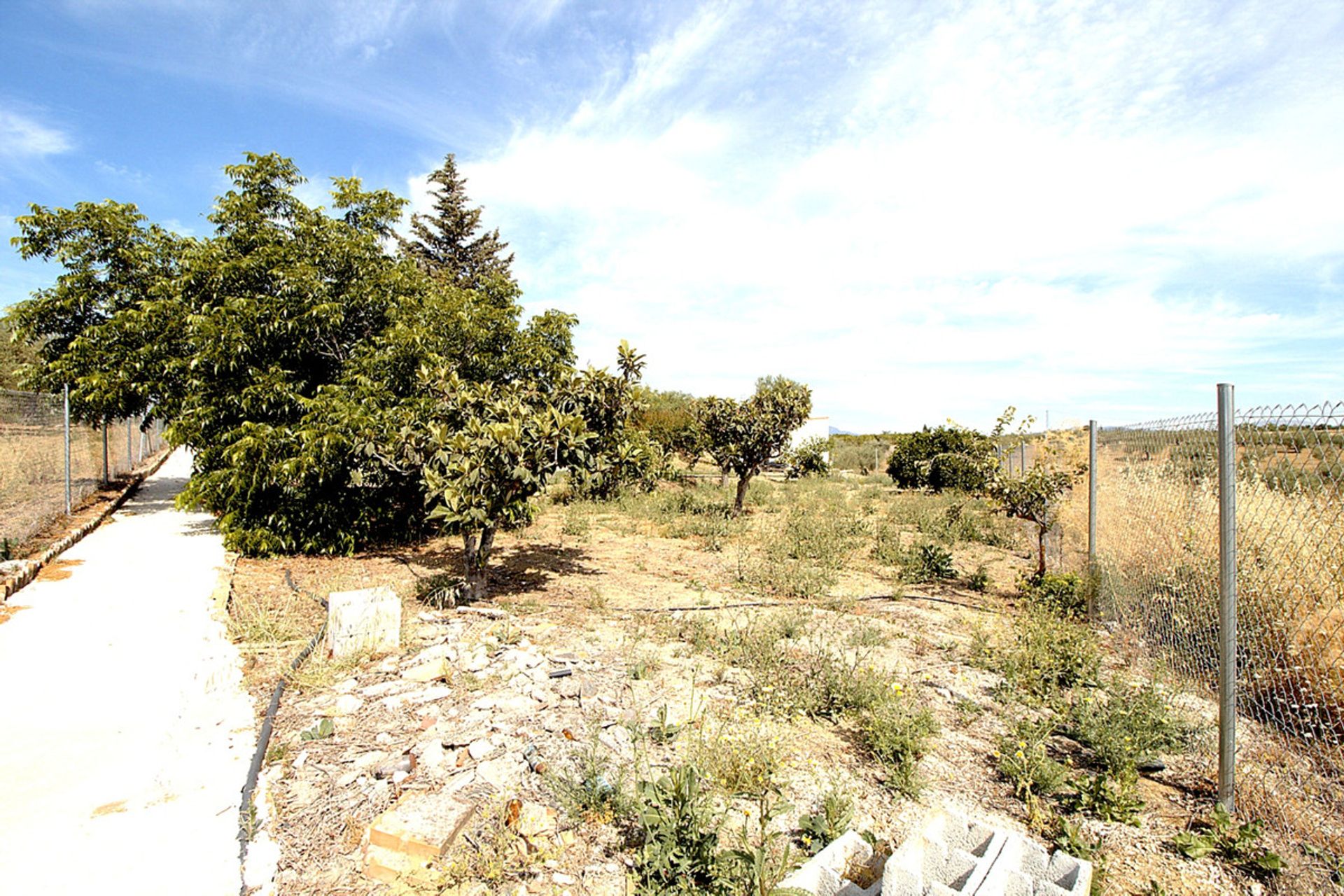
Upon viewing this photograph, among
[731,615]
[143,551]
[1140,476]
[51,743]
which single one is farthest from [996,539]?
[143,551]

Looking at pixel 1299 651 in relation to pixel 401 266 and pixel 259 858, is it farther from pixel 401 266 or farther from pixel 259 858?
pixel 401 266

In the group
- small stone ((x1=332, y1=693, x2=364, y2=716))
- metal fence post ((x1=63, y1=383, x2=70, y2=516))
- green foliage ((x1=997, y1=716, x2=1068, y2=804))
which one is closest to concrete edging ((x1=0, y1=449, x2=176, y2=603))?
metal fence post ((x1=63, y1=383, x2=70, y2=516))

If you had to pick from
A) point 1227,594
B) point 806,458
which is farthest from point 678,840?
point 806,458

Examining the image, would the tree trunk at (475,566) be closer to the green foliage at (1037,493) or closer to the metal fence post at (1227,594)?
the metal fence post at (1227,594)

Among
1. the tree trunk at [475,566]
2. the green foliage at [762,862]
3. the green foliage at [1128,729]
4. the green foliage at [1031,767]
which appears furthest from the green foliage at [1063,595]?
the tree trunk at [475,566]

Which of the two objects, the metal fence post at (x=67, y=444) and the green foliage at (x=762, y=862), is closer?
the green foliage at (x=762, y=862)

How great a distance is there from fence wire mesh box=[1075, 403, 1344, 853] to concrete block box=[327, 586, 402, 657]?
5.49m

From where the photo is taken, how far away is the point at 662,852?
8.81ft

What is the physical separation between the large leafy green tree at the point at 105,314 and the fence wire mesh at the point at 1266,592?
1140 cm

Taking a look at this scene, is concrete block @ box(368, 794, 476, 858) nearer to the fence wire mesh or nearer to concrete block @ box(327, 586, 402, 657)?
concrete block @ box(327, 586, 402, 657)

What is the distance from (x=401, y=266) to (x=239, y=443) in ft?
11.2

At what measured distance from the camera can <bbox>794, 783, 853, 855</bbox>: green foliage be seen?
9.57 ft

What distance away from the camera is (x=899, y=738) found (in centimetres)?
368

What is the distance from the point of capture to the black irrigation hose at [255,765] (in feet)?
9.34
